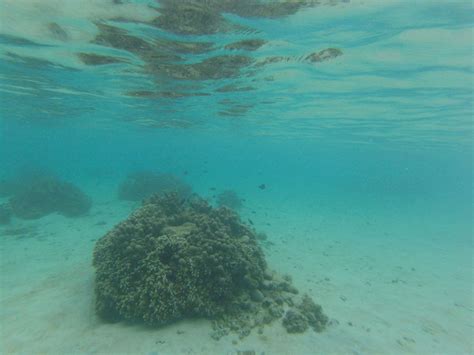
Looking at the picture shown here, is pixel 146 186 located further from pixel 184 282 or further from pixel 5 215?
pixel 184 282

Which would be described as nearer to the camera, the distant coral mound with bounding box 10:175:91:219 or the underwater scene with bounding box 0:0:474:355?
the underwater scene with bounding box 0:0:474:355

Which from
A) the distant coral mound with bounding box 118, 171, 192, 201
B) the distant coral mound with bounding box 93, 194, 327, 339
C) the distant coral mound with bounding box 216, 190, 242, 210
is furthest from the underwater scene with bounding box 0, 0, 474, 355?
the distant coral mound with bounding box 118, 171, 192, 201

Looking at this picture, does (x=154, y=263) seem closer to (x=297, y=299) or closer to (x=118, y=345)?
(x=118, y=345)

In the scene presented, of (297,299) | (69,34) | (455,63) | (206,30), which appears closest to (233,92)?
(206,30)

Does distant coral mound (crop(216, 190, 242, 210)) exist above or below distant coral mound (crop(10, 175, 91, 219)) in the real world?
above

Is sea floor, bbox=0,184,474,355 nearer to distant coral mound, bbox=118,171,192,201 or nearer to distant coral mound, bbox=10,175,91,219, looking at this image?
distant coral mound, bbox=10,175,91,219

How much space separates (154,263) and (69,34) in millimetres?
11321

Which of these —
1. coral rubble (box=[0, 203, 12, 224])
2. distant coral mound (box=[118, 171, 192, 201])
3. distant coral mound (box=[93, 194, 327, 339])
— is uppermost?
distant coral mound (box=[93, 194, 327, 339])

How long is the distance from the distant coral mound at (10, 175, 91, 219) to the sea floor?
1.24m

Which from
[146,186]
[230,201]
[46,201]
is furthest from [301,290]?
[46,201]

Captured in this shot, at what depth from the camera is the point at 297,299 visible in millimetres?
8172

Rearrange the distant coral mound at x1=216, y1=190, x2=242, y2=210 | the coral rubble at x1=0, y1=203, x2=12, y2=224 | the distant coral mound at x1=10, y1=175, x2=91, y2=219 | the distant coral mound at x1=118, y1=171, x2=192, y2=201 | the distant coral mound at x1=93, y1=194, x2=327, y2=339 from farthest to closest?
1. the distant coral mound at x1=118, y1=171, x2=192, y2=201
2. the distant coral mound at x1=216, y1=190, x2=242, y2=210
3. the distant coral mound at x1=10, y1=175, x2=91, y2=219
4. the coral rubble at x1=0, y1=203, x2=12, y2=224
5. the distant coral mound at x1=93, y1=194, x2=327, y2=339

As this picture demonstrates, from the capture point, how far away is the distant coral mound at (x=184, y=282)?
6.48 metres

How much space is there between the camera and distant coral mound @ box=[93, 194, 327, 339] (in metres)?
6.48
